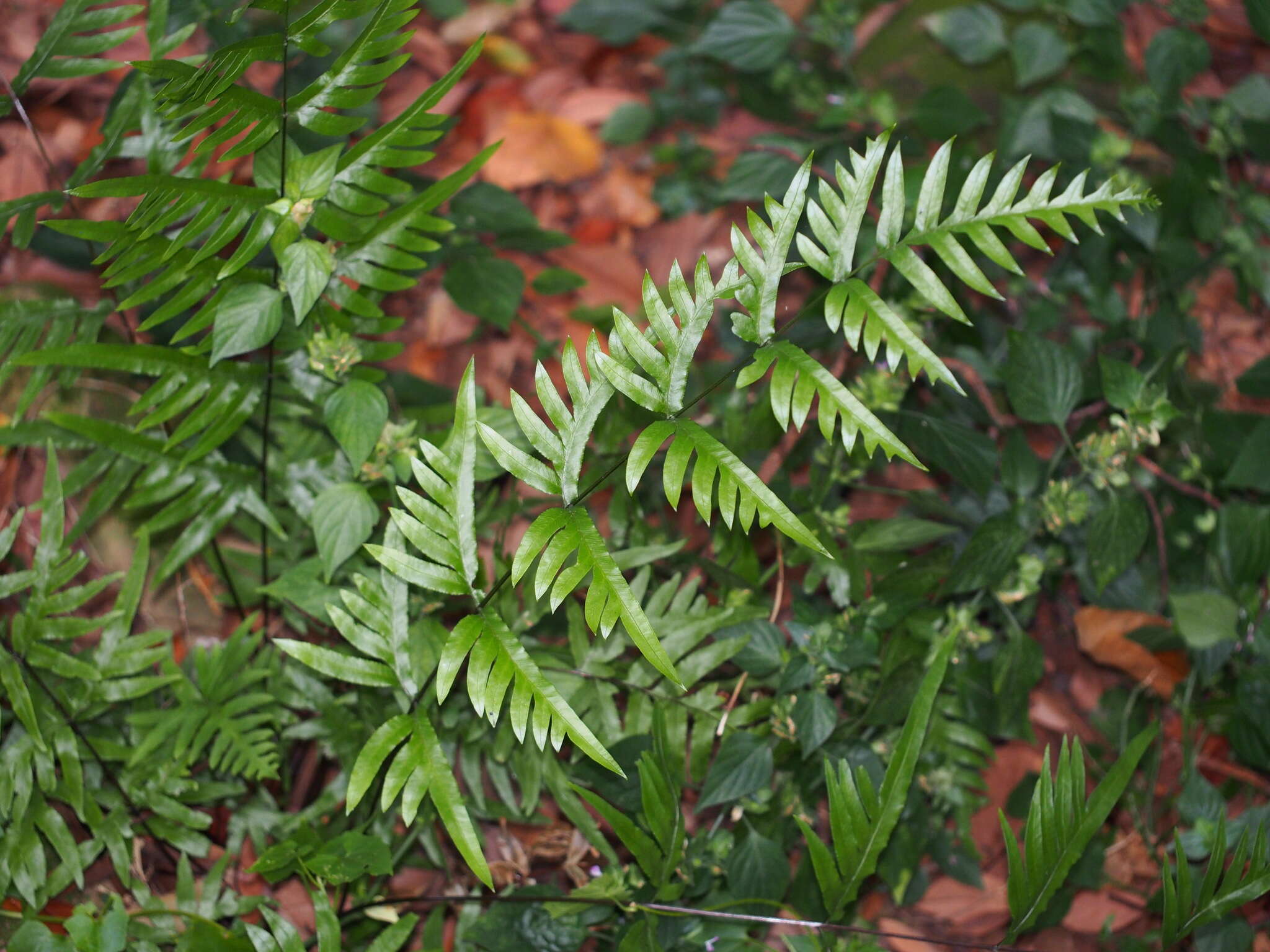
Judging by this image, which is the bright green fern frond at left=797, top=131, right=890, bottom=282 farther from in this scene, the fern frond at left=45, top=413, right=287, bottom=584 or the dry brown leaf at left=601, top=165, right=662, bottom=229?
the dry brown leaf at left=601, top=165, right=662, bottom=229

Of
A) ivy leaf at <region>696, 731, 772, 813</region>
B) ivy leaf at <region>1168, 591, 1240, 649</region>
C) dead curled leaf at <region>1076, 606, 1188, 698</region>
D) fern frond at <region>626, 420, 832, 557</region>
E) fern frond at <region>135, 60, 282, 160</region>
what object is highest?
fern frond at <region>135, 60, 282, 160</region>

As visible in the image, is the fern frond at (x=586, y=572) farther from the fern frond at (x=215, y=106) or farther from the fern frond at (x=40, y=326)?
the fern frond at (x=40, y=326)

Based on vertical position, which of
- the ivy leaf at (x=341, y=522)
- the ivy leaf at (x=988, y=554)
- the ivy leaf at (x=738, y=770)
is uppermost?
the ivy leaf at (x=341, y=522)

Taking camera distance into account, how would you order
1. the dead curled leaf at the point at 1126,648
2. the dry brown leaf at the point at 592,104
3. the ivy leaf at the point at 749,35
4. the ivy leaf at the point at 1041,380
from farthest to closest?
the dry brown leaf at the point at 592,104
the ivy leaf at the point at 749,35
the dead curled leaf at the point at 1126,648
the ivy leaf at the point at 1041,380

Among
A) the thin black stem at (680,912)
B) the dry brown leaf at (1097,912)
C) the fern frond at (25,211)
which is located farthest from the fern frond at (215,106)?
the dry brown leaf at (1097,912)

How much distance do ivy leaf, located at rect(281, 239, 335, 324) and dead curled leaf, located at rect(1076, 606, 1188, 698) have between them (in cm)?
186

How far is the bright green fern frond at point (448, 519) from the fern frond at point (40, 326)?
797 millimetres

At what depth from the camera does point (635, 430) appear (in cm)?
222

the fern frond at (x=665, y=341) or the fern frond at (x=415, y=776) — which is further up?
the fern frond at (x=665, y=341)

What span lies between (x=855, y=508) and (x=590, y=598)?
1.31 m

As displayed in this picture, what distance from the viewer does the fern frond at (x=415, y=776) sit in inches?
56.9

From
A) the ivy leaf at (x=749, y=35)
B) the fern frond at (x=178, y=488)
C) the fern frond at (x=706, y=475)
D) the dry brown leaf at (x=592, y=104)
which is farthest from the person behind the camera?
the dry brown leaf at (x=592, y=104)

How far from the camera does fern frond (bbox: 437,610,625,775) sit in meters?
1.38

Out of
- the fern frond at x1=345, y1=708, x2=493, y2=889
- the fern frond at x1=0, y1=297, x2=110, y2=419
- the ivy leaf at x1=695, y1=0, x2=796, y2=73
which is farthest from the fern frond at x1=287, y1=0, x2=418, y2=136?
the ivy leaf at x1=695, y1=0, x2=796, y2=73
